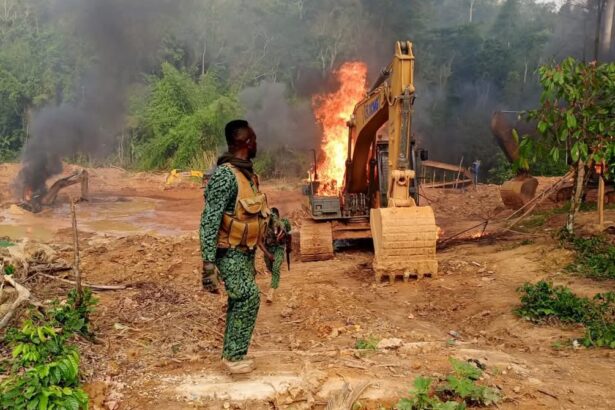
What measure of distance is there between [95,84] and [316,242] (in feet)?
61.2

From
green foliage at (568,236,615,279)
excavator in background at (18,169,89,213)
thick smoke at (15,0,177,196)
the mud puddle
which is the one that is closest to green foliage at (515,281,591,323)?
green foliage at (568,236,615,279)

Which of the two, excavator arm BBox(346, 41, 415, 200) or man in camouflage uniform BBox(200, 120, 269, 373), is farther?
excavator arm BBox(346, 41, 415, 200)

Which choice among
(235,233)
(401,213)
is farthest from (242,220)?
(401,213)

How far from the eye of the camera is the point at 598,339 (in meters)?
5.34

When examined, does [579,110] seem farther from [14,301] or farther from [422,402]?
[14,301]

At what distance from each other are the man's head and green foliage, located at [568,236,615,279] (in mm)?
5449

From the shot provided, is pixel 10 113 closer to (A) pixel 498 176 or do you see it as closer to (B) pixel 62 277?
(A) pixel 498 176

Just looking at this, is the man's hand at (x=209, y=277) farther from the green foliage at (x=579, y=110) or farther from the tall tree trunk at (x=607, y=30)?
the tall tree trunk at (x=607, y=30)

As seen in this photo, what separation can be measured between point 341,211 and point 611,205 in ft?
21.3

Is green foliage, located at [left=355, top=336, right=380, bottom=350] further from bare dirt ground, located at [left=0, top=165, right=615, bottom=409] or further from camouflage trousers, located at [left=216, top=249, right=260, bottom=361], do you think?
camouflage trousers, located at [left=216, top=249, right=260, bottom=361]

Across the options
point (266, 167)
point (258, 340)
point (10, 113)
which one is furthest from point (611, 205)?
point (10, 113)

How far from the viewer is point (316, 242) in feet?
33.0

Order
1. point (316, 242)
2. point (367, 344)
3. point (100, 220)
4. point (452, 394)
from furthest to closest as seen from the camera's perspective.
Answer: point (100, 220) < point (316, 242) < point (367, 344) < point (452, 394)

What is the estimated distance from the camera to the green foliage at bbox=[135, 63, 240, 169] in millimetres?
28562
